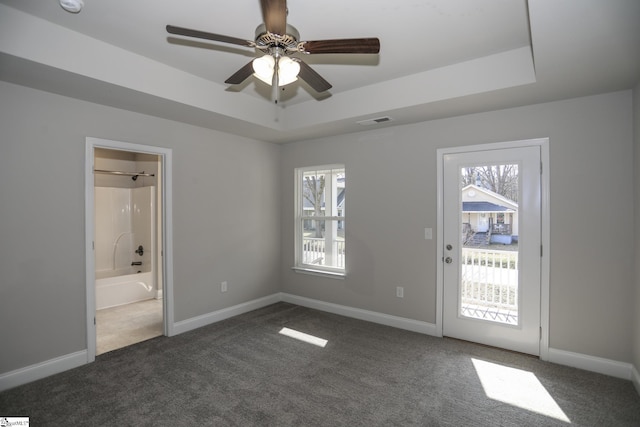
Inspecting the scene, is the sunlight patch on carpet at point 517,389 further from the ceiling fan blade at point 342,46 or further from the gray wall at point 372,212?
the ceiling fan blade at point 342,46

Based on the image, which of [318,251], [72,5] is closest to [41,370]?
[72,5]

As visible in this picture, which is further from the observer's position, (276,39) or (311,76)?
(311,76)

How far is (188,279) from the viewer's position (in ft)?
12.9

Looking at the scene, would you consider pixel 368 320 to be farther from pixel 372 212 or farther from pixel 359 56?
pixel 359 56

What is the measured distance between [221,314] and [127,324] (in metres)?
1.16

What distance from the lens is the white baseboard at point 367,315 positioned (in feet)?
12.6

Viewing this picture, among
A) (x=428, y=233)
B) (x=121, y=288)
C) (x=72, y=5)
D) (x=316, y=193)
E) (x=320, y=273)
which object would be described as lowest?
(x=121, y=288)

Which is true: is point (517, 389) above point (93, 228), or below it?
below

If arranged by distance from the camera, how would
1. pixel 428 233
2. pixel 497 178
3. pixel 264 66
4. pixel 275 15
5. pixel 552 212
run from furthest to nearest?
1. pixel 428 233
2. pixel 497 178
3. pixel 552 212
4. pixel 264 66
5. pixel 275 15

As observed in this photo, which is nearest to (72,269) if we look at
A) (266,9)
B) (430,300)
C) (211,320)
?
(211,320)

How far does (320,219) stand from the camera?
4.82m

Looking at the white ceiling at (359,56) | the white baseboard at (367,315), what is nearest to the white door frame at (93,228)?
the white ceiling at (359,56)

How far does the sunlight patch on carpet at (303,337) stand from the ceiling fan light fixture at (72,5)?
11.1 feet

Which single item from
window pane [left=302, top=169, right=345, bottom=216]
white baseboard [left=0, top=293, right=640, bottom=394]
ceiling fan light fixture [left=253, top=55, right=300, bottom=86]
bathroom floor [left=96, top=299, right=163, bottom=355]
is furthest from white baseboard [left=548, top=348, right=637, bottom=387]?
bathroom floor [left=96, top=299, right=163, bottom=355]
